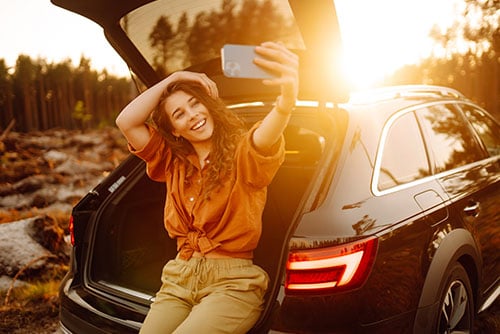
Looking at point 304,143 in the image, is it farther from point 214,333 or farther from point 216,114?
point 214,333

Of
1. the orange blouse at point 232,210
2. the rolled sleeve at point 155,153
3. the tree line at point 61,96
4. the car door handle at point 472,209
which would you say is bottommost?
the car door handle at point 472,209

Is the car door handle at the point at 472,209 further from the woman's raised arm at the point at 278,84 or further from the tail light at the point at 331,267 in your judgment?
the woman's raised arm at the point at 278,84

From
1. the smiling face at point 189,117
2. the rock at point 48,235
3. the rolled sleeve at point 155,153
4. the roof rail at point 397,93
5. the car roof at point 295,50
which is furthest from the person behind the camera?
the rock at point 48,235

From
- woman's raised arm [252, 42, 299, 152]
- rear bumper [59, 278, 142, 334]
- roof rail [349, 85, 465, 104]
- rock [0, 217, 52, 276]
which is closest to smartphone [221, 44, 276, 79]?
woman's raised arm [252, 42, 299, 152]

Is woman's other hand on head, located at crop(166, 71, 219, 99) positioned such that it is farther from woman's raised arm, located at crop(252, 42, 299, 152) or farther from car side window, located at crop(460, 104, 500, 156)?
car side window, located at crop(460, 104, 500, 156)

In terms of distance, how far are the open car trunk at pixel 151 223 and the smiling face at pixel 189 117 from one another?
26.1 inches

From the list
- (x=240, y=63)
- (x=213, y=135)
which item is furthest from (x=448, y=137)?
(x=240, y=63)

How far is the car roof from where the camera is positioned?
83.7 inches

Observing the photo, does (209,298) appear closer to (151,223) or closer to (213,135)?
(213,135)

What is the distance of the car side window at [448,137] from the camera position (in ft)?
10.1

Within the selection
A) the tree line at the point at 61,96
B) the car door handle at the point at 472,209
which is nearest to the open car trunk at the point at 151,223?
the car door handle at the point at 472,209

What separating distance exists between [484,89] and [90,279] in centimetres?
2755

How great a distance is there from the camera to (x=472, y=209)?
2.90 metres

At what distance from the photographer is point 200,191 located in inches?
92.7
